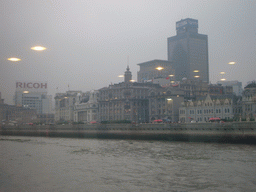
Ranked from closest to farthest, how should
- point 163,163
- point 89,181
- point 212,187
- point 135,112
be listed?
point 212,187 < point 89,181 < point 163,163 < point 135,112

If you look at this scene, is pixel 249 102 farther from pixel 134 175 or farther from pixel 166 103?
pixel 134 175

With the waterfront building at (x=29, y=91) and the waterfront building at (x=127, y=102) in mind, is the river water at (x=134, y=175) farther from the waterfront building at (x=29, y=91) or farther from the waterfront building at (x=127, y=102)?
the waterfront building at (x=127, y=102)

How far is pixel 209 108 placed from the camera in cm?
12200

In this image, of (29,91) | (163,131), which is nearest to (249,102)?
(163,131)

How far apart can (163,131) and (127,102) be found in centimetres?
9377

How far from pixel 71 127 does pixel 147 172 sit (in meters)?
69.4

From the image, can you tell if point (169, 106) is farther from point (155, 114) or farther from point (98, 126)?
point (98, 126)

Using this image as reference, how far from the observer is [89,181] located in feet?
83.5

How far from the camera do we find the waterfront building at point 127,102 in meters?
165

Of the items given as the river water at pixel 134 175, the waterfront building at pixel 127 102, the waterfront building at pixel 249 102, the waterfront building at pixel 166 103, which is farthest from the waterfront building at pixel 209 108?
the river water at pixel 134 175

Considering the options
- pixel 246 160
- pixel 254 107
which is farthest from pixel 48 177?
pixel 254 107

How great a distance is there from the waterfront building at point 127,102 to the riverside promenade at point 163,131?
63039 millimetres

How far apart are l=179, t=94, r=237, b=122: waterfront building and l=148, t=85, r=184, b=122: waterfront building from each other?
632cm

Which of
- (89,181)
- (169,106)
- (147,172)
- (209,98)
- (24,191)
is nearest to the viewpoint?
(24,191)
